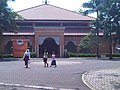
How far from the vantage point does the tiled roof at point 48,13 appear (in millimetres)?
57469

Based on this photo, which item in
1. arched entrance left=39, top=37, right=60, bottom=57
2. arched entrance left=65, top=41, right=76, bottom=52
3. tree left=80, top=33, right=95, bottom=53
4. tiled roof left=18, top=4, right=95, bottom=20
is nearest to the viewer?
tree left=80, top=33, right=95, bottom=53

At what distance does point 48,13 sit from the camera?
5959cm

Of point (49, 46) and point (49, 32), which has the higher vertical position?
point (49, 32)

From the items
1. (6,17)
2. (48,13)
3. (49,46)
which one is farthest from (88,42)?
(6,17)

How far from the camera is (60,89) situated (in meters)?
14.1

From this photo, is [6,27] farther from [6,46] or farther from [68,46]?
[68,46]

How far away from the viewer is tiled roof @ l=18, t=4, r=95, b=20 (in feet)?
189

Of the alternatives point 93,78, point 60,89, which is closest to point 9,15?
point 93,78

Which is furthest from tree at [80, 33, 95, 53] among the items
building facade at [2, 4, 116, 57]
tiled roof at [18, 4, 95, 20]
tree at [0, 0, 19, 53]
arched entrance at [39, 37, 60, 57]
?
tree at [0, 0, 19, 53]

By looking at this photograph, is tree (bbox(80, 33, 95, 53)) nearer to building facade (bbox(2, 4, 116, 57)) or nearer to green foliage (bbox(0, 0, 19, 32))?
building facade (bbox(2, 4, 116, 57))

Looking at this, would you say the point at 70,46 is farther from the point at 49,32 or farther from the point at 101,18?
the point at 101,18

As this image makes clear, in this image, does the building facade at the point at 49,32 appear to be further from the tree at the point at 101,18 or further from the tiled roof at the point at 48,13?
the tree at the point at 101,18

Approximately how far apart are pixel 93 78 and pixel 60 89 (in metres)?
3.93

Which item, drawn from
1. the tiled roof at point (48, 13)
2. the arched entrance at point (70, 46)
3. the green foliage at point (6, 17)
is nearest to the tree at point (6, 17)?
the green foliage at point (6, 17)
